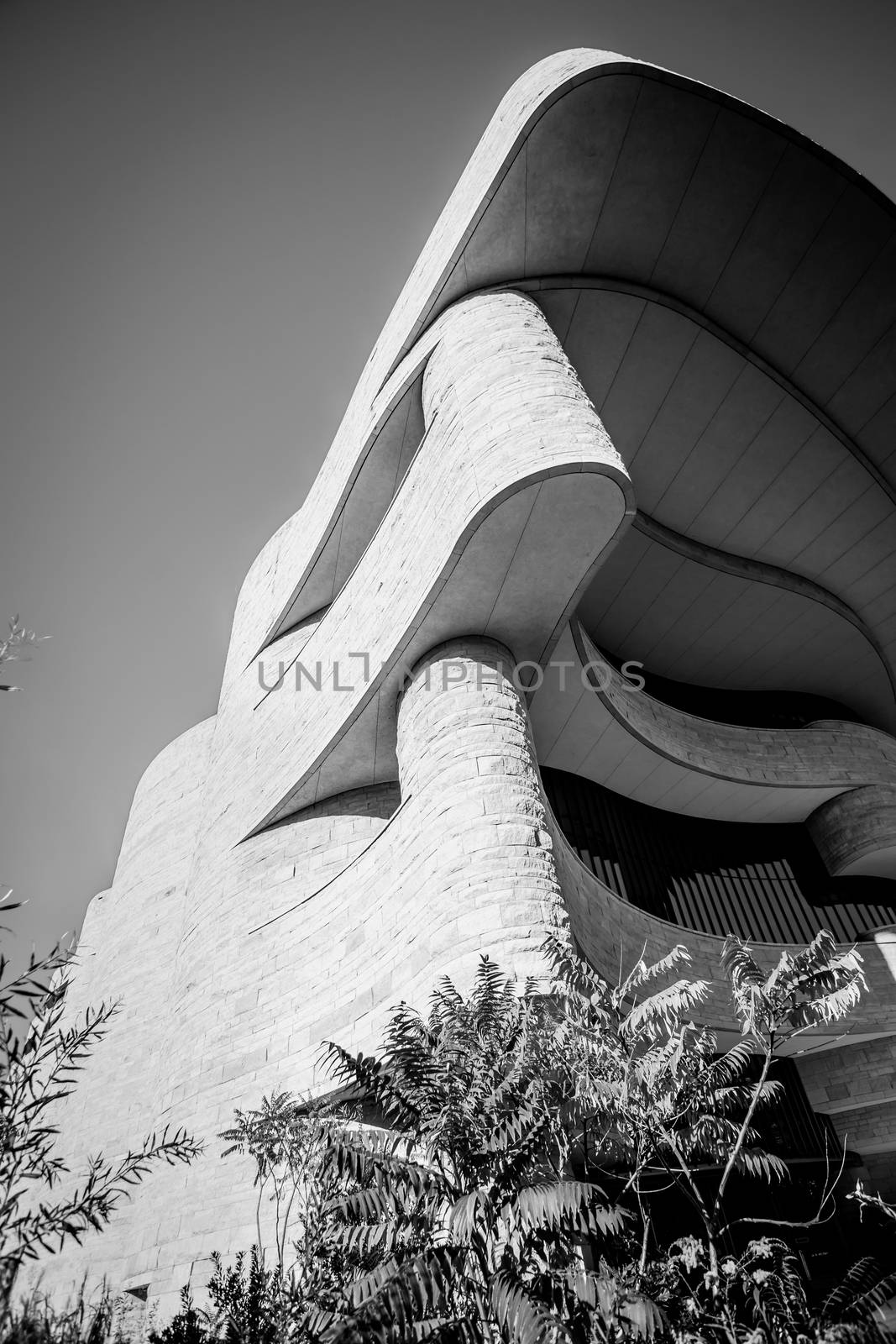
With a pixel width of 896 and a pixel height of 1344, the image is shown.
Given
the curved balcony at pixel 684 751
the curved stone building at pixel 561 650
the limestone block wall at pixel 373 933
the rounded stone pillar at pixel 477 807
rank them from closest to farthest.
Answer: the rounded stone pillar at pixel 477 807
the limestone block wall at pixel 373 933
the curved stone building at pixel 561 650
the curved balcony at pixel 684 751

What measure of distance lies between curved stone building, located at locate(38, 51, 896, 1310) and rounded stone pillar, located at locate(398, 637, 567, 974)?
0.14ft

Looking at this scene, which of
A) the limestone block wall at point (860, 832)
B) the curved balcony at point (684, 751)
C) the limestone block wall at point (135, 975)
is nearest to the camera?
the limestone block wall at point (135, 975)

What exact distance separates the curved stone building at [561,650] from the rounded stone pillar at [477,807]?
41 millimetres

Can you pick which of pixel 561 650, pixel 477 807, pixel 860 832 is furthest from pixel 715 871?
pixel 477 807

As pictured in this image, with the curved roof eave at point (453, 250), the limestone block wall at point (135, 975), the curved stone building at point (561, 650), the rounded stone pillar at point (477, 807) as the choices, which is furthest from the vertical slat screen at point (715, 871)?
the limestone block wall at point (135, 975)

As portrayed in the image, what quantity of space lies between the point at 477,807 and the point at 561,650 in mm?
4366

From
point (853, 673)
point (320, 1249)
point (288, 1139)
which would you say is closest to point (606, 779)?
point (853, 673)

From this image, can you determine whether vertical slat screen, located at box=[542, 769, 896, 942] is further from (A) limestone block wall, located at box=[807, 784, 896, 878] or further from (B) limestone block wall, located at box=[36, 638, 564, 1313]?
(B) limestone block wall, located at box=[36, 638, 564, 1313]

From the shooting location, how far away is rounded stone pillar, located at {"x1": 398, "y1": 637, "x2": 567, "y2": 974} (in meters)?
6.76

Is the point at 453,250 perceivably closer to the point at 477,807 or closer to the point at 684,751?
the point at 477,807

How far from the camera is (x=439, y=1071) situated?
462 centimetres

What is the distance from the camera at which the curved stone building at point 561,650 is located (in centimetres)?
836

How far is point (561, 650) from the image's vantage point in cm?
1132

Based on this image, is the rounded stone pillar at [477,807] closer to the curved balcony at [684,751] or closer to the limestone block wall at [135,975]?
the curved balcony at [684,751]
